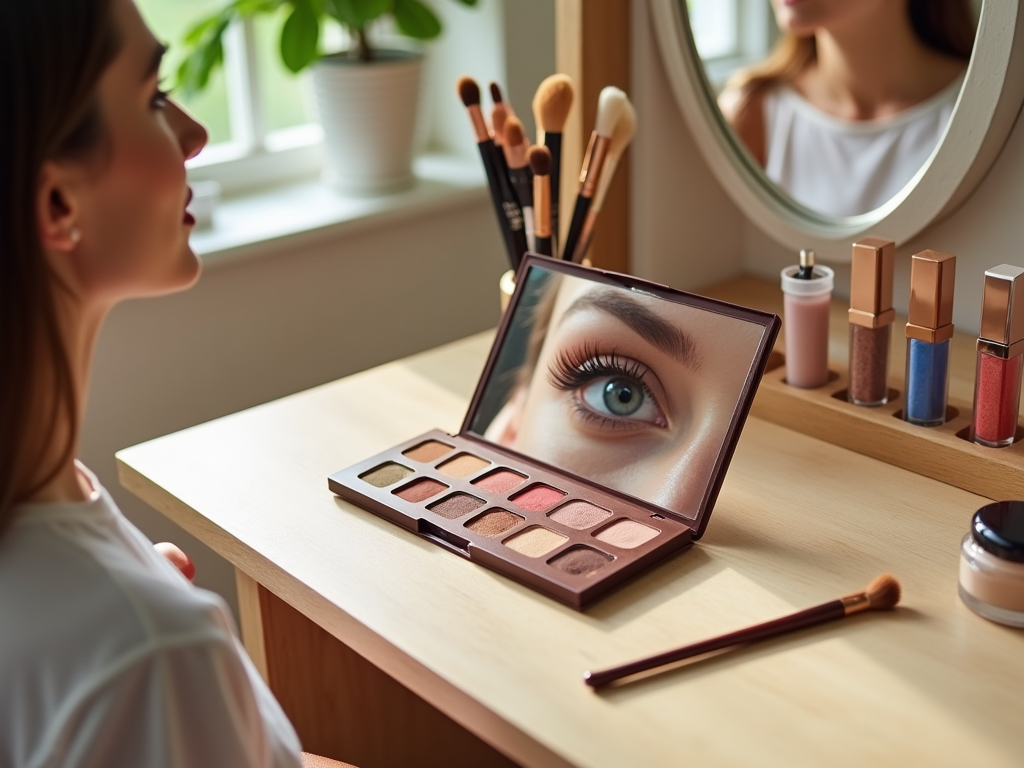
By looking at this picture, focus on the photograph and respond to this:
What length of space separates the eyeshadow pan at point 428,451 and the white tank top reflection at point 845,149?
427 millimetres

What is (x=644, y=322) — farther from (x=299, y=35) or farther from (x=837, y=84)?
(x=299, y=35)

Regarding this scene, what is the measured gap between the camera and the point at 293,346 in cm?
156

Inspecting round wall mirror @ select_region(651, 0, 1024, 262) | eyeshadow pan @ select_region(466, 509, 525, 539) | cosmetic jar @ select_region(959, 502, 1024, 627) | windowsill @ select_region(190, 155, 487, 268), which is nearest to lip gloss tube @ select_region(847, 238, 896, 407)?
round wall mirror @ select_region(651, 0, 1024, 262)

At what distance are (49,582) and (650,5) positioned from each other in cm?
83

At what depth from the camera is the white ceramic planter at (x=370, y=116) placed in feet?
5.09

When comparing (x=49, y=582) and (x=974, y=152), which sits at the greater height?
(x=974, y=152)

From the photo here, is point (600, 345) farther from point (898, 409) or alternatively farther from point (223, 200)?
point (223, 200)

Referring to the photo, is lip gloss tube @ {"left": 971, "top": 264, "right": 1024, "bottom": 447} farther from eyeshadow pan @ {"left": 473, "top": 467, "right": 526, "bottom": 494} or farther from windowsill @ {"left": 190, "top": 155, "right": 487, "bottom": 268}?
windowsill @ {"left": 190, "top": 155, "right": 487, "bottom": 268}

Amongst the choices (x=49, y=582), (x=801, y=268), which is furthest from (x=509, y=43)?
(x=49, y=582)

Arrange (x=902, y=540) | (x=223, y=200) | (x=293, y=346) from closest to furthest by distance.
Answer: (x=902, y=540) < (x=293, y=346) < (x=223, y=200)

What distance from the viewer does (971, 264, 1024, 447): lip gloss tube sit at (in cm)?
86

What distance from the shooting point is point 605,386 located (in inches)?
37.5

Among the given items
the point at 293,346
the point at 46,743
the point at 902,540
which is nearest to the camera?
the point at 46,743

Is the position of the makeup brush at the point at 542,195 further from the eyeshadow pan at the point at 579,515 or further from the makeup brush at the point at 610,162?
the eyeshadow pan at the point at 579,515
